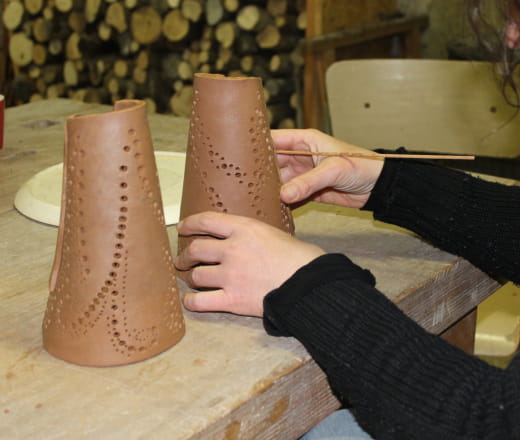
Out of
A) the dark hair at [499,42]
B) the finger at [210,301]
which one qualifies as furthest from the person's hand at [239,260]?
the dark hair at [499,42]

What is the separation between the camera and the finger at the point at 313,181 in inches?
33.4

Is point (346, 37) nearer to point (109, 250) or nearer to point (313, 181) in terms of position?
point (313, 181)

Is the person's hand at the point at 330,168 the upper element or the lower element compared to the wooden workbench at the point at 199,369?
upper

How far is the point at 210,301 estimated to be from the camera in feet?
2.52

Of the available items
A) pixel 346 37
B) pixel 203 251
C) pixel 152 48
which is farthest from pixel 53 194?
pixel 152 48

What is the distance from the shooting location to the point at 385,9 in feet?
9.29

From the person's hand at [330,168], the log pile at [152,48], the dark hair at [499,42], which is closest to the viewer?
the person's hand at [330,168]

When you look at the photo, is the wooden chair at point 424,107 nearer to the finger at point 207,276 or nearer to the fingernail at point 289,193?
the fingernail at point 289,193

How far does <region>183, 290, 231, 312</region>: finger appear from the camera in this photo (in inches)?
30.1

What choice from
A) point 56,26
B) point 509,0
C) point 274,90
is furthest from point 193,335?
point 56,26

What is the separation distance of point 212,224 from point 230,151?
0.08 m

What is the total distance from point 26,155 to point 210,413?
0.92 metres

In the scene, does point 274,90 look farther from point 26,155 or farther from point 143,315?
point 143,315

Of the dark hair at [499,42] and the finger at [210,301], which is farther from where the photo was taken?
the dark hair at [499,42]
